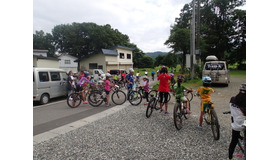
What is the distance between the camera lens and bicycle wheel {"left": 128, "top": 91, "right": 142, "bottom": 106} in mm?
6809

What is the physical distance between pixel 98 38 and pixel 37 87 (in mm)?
31472

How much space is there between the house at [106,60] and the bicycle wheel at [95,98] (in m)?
18.3

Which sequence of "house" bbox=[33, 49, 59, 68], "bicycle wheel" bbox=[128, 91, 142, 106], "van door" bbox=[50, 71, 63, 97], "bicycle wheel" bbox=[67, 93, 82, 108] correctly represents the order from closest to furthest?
"bicycle wheel" bbox=[67, 93, 82, 108], "bicycle wheel" bbox=[128, 91, 142, 106], "van door" bbox=[50, 71, 63, 97], "house" bbox=[33, 49, 59, 68]

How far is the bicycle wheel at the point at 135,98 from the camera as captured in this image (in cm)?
681

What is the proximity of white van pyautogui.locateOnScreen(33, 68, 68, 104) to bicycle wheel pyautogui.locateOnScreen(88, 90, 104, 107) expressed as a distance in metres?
2.56

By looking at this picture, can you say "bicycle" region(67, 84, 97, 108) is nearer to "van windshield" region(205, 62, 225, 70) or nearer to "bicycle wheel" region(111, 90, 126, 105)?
"bicycle wheel" region(111, 90, 126, 105)

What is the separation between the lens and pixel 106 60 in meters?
25.3

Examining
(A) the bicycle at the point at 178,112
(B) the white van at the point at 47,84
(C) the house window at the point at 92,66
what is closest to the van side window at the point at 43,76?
(B) the white van at the point at 47,84

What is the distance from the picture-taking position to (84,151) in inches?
120

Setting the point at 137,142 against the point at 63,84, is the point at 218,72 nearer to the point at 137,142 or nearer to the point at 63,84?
the point at 137,142

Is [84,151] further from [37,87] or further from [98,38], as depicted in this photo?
[98,38]

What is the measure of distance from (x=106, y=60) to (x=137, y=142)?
2317cm

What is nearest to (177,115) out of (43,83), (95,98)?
(95,98)

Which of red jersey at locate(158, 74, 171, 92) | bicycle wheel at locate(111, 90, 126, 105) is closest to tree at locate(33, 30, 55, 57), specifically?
bicycle wheel at locate(111, 90, 126, 105)
